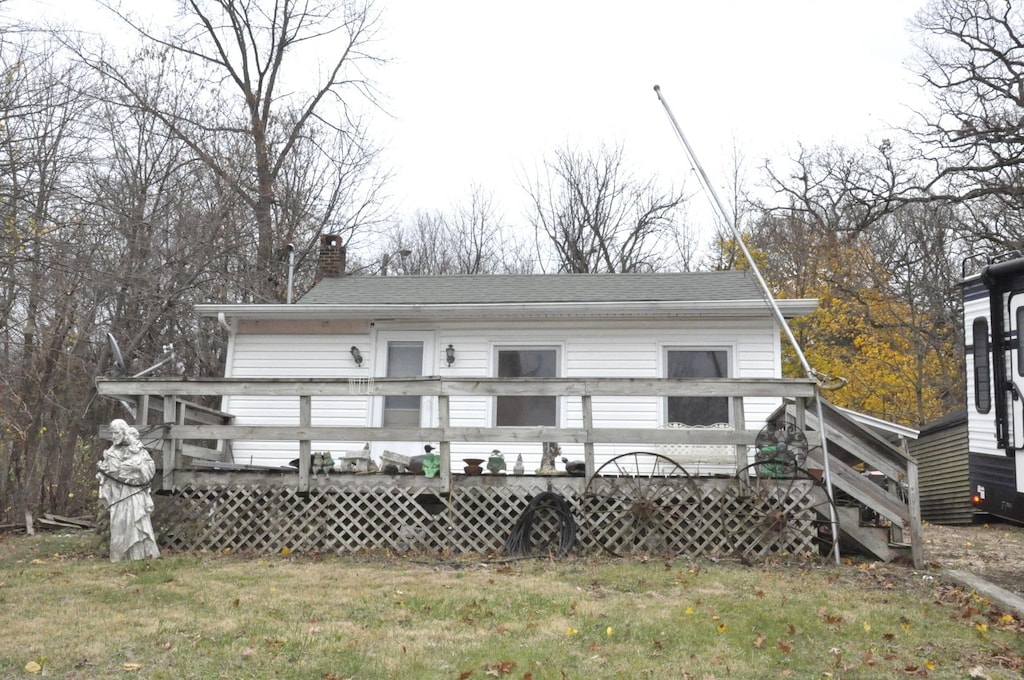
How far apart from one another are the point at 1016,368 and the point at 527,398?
6123mm

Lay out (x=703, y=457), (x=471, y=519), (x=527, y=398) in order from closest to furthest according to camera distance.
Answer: (x=471, y=519) → (x=703, y=457) → (x=527, y=398)

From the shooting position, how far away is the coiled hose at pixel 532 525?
7.73m

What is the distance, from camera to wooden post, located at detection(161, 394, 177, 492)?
8305 millimetres

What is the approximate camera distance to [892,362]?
64.8 ft

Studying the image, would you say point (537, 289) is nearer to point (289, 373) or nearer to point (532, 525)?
point (289, 373)

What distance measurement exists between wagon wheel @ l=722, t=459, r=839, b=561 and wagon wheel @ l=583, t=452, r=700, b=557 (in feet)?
1.27

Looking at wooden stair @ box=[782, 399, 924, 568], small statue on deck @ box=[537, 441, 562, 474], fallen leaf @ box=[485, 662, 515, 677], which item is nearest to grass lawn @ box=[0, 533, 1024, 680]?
fallen leaf @ box=[485, 662, 515, 677]

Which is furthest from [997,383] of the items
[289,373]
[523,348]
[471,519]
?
[289,373]

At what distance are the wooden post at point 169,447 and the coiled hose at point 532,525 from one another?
3.21 metres

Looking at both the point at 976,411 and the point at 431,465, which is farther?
the point at 431,465

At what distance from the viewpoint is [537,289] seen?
1303 cm

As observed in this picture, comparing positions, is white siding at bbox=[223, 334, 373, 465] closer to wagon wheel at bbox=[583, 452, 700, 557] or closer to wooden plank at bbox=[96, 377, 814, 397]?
wooden plank at bbox=[96, 377, 814, 397]

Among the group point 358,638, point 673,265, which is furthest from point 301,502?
point 673,265

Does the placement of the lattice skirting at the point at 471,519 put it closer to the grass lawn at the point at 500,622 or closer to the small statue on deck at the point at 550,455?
the grass lawn at the point at 500,622
